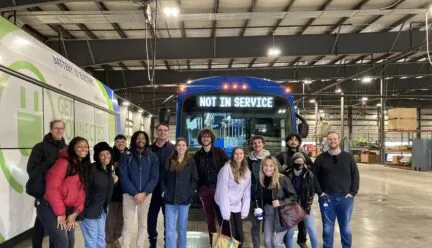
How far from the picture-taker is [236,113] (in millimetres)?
7906

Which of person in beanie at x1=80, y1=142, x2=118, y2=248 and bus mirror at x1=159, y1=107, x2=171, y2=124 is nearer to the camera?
person in beanie at x1=80, y1=142, x2=118, y2=248

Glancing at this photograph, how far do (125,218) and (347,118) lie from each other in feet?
144

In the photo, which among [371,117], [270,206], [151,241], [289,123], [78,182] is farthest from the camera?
[371,117]

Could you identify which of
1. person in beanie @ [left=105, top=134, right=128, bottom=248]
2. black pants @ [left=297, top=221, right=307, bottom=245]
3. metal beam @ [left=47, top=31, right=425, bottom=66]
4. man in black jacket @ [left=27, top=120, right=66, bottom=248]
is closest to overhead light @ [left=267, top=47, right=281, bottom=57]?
metal beam @ [left=47, top=31, right=425, bottom=66]

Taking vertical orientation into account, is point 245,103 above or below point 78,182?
above

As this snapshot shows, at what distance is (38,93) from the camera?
6332mm

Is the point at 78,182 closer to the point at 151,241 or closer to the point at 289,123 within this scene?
the point at 151,241

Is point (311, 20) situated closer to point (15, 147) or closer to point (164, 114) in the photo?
point (164, 114)

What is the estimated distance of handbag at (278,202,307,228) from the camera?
513cm

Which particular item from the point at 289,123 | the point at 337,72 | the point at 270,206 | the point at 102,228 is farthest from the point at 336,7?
the point at 102,228

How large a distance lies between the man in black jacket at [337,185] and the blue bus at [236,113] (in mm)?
2249

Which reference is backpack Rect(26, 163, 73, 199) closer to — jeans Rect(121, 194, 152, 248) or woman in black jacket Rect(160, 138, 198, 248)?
jeans Rect(121, 194, 152, 248)

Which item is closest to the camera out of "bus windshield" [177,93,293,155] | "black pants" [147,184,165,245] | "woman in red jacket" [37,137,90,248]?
"woman in red jacket" [37,137,90,248]

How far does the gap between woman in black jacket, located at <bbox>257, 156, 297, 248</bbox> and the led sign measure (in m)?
2.79
